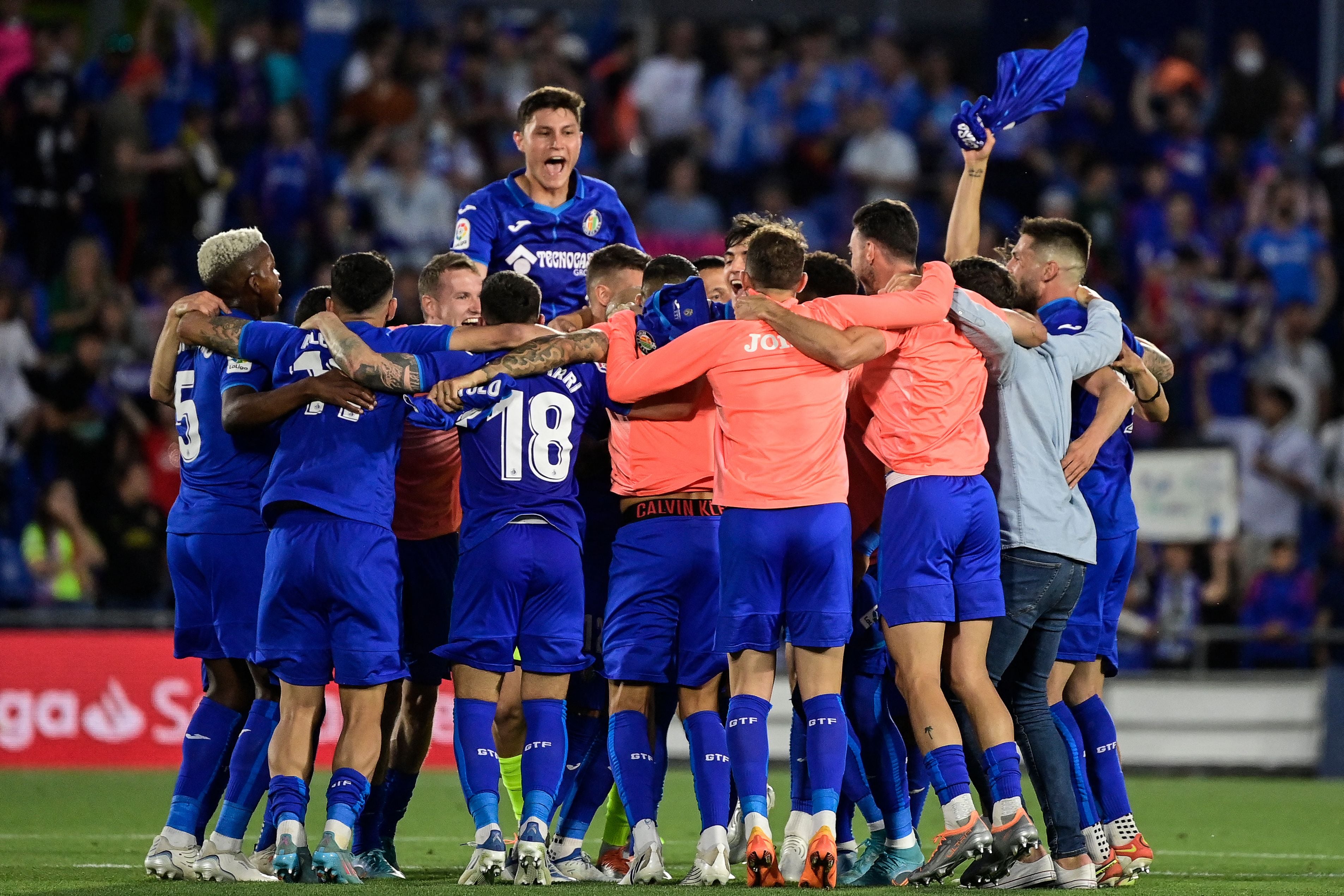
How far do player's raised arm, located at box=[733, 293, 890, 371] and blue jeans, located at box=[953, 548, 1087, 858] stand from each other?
1140mm

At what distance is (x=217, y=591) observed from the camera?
7.79 metres

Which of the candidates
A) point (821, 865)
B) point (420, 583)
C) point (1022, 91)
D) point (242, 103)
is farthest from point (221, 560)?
point (242, 103)

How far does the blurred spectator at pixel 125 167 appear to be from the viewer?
57.7 ft

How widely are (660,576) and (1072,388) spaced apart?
2171 millimetres

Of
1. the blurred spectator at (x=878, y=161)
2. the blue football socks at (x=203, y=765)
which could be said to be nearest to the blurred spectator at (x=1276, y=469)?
the blurred spectator at (x=878, y=161)

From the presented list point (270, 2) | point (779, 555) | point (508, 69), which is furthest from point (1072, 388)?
point (270, 2)

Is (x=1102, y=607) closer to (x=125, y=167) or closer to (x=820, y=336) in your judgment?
(x=820, y=336)

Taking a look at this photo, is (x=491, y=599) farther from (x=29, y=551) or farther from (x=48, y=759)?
(x=29, y=551)

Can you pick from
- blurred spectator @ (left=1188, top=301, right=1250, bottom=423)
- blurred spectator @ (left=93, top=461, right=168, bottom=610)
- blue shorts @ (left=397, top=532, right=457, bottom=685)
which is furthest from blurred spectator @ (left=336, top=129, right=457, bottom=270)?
blue shorts @ (left=397, top=532, right=457, bottom=685)

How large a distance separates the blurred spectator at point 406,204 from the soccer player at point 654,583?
10.5 meters

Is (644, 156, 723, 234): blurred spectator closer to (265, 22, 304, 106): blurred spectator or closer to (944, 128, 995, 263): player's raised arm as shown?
(265, 22, 304, 106): blurred spectator

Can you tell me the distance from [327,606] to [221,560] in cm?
79

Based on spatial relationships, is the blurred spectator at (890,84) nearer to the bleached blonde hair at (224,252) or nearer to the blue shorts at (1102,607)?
the blue shorts at (1102,607)

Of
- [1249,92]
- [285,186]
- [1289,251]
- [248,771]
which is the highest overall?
[1249,92]
